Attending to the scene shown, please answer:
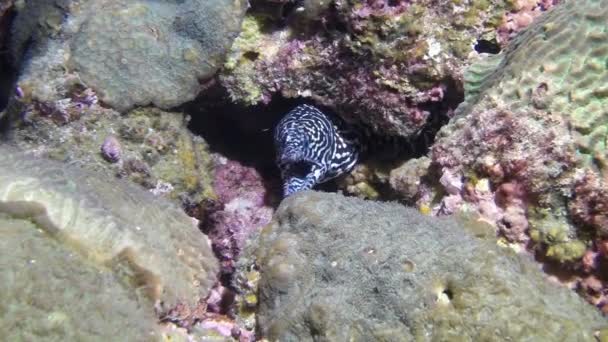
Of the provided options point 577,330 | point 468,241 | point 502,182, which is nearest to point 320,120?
point 502,182

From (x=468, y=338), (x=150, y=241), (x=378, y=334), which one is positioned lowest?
(x=150, y=241)

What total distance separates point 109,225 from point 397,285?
207 centimetres

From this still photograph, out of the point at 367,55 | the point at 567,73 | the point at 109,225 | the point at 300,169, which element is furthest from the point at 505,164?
the point at 109,225

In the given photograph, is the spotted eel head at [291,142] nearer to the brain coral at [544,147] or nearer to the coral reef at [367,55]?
the coral reef at [367,55]

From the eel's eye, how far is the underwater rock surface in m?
1.67

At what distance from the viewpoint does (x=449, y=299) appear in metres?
3.12

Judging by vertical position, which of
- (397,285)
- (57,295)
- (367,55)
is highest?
(367,55)

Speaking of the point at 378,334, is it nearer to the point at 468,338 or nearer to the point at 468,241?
the point at 468,338

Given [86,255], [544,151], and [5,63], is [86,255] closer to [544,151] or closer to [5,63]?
[544,151]

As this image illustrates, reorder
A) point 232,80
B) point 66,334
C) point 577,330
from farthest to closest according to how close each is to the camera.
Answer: point 232,80, point 577,330, point 66,334

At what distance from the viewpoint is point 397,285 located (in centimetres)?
319

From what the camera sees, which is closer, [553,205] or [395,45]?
[553,205]

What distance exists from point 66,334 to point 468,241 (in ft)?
8.57

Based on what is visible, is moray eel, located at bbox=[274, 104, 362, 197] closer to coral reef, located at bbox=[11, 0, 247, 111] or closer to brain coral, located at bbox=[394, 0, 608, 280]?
coral reef, located at bbox=[11, 0, 247, 111]
